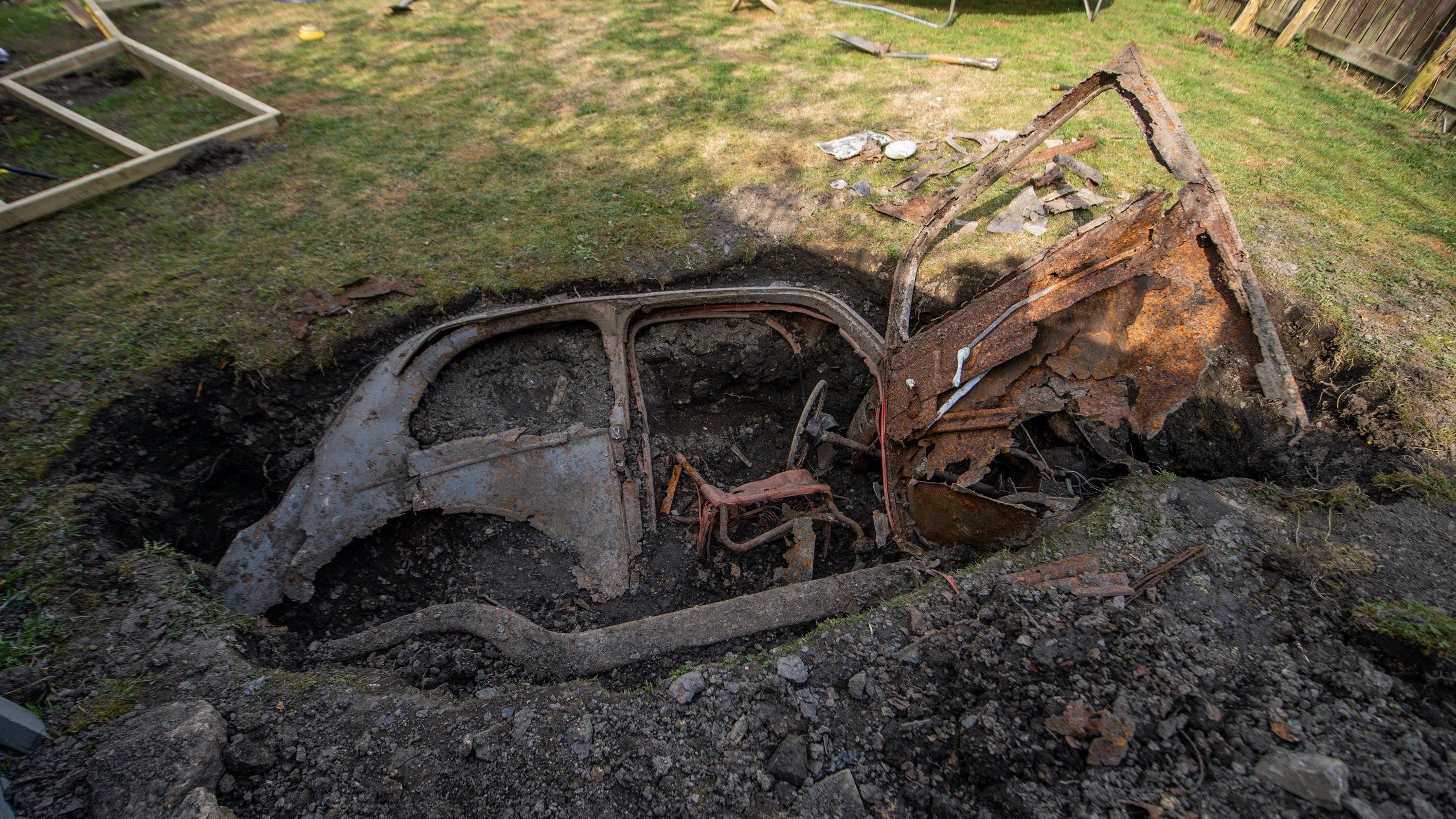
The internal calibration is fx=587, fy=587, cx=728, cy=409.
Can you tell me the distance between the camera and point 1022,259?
512 cm

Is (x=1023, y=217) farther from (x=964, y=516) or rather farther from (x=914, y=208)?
(x=964, y=516)

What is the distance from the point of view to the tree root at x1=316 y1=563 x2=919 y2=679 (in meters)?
2.85

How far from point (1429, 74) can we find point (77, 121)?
14.8 meters

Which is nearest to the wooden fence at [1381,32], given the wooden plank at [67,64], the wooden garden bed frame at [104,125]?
the wooden garden bed frame at [104,125]

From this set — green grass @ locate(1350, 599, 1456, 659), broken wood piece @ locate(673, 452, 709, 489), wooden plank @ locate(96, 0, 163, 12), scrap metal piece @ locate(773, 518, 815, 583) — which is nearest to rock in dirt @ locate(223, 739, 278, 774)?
broken wood piece @ locate(673, 452, 709, 489)

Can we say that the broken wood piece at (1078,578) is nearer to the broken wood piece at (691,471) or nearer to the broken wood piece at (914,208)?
the broken wood piece at (691,471)

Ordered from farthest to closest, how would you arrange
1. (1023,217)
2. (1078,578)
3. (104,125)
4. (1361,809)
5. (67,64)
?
1. (67,64)
2. (104,125)
3. (1023,217)
4. (1078,578)
5. (1361,809)

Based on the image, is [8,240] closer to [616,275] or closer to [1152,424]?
[616,275]

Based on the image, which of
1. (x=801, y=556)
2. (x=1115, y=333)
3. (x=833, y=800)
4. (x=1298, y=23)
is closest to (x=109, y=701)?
(x=833, y=800)

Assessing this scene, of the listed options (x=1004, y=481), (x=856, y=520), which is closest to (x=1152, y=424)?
(x=1004, y=481)

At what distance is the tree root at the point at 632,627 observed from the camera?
285 cm

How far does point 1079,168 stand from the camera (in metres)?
5.98

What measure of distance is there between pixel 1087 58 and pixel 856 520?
7.89m

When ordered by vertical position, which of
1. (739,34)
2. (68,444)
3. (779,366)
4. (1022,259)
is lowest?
(68,444)
